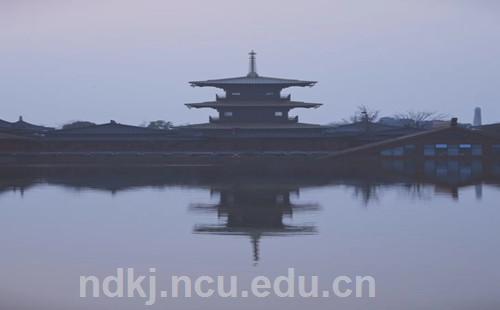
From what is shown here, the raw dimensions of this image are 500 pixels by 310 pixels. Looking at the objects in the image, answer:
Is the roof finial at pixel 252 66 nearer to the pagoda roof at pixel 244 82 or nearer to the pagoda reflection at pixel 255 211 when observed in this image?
the pagoda roof at pixel 244 82

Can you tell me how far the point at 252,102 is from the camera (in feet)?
142

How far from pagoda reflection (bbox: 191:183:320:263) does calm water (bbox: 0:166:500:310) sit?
0.04 metres

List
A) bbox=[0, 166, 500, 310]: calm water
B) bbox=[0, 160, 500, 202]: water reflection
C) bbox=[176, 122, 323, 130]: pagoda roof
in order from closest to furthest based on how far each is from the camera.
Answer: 1. bbox=[0, 166, 500, 310]: calm water
2. bbox=[0, 160, 500, 202]: water reflection
3. bbox=[176, 122, 323, 130]: pagoda roof

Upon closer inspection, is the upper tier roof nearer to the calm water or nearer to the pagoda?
the pagoda

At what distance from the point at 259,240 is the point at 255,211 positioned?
4.24m

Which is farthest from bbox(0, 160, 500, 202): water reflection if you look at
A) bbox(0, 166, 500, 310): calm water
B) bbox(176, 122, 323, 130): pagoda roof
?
bbox(176, 122, 323, 130): pagoda roof

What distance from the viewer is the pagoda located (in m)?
43.0

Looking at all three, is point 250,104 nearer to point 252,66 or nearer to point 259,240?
point 252,66

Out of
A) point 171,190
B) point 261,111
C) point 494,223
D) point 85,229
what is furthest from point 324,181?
point 261,111

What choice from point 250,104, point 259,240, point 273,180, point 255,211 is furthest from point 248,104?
point 259,240

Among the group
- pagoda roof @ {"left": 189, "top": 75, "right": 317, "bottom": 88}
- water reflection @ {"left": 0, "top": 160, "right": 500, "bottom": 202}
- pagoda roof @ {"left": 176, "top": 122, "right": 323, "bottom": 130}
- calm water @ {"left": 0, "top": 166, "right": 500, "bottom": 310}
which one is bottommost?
calm water @ {"left": 0, "top": 166, "right": 500, "bottom": 310}

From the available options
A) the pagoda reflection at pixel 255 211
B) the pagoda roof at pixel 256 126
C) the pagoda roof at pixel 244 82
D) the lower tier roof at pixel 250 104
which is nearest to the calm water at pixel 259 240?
the pagoda reflection at pixel 255 211

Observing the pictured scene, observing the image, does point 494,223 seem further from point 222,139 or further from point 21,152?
point 21,152

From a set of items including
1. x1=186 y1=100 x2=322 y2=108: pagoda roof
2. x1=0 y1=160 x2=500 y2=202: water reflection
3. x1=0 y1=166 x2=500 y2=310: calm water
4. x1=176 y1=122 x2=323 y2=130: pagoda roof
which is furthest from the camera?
x1=186 y1=100 x2=322 y2=108: pagoda roof
